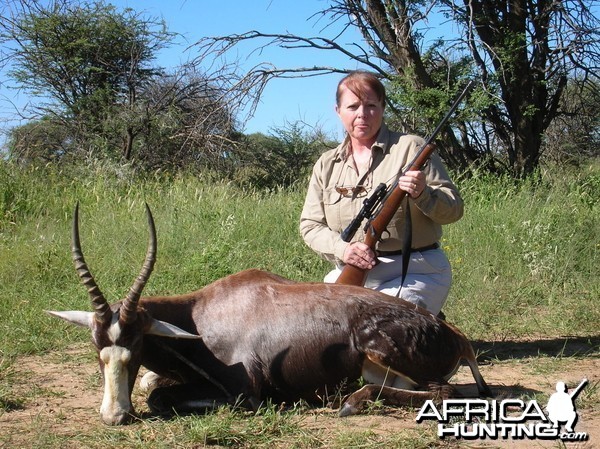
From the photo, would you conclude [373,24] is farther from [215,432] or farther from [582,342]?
[215,432]

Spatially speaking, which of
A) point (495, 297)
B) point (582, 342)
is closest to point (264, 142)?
point (495, 297)

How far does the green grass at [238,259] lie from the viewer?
394 centimetres

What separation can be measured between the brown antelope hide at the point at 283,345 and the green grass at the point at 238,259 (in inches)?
9.4

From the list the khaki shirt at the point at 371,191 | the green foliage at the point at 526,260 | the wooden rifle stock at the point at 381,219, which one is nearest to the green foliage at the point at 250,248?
the green foliage at the point at 526,260

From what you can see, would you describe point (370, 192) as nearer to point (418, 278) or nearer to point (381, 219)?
point (381, 219)

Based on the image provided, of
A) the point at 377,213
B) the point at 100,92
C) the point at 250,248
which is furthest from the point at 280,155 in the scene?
the point at 377,213

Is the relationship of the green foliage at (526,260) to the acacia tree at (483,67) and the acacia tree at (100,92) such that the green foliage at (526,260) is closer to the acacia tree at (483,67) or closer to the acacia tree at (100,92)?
the acacia tree at (483,67)

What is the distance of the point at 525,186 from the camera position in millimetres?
10570

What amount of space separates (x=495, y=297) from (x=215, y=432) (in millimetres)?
4206

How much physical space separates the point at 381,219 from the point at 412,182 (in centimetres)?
34

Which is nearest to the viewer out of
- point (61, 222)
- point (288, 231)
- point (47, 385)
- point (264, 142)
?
point (47, 385)

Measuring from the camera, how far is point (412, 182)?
4.77m

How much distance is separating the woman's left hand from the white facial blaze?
6.58 ft

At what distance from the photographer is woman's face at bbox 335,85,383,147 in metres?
5.19
